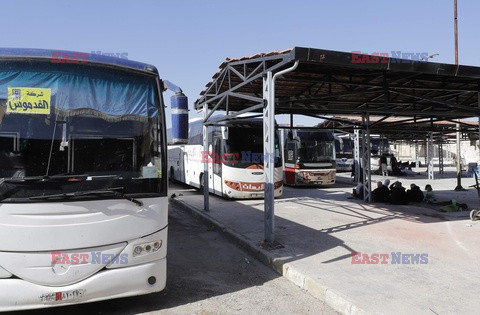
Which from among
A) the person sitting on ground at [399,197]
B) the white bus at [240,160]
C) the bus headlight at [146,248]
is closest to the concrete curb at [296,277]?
the bus headlight at [146,248]

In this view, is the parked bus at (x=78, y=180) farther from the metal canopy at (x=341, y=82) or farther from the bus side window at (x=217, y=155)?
the bus side window at (x=217, y=155)

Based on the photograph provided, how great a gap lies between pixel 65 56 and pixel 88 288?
8.18 ft

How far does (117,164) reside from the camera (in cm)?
396

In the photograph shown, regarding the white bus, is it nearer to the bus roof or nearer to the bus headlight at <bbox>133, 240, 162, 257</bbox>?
the bus roof

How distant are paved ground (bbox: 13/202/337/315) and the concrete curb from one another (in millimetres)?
84

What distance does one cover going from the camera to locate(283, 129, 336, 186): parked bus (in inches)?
673

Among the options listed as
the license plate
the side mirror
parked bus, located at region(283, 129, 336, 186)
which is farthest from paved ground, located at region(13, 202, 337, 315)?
parked bus, located at region(283, 129, 336, 186)

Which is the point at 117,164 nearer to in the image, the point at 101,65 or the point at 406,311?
the point at 101,65

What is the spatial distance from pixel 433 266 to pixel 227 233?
157 inches

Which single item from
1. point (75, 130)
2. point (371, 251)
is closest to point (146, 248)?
point (75, 130)

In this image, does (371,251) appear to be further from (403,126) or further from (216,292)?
(403,126)

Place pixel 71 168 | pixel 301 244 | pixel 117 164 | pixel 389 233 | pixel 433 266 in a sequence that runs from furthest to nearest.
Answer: pixel 389 233, pixel 301 244, pixel 433 266, pixel 117 164, pixel 71 168

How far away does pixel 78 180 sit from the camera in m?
3.69

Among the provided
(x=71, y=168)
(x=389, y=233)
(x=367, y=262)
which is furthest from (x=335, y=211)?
(x=71, y=168)
